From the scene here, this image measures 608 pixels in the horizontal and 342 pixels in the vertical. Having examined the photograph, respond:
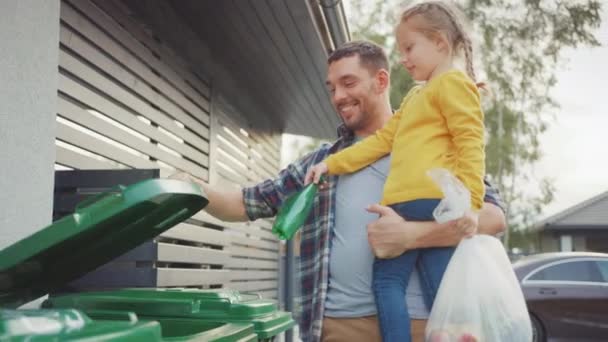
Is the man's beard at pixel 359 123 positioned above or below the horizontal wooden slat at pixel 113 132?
below

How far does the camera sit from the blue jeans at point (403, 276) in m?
2.13

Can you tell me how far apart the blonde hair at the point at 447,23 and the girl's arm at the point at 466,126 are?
6.3 inches

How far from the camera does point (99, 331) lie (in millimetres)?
1193

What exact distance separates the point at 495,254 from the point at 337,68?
0.90 metres

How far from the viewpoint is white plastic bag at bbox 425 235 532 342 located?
1996mm

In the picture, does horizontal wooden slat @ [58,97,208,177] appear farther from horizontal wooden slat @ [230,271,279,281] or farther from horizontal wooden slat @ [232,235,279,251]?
horizontal wooden slat @ [232,235,279,251]

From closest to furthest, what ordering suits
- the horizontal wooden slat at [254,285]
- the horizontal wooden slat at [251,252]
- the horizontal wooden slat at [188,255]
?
the horizontal wooden slat at [188,255] → the horizontal wooden slat at [254,285] → the horizontal wooden slat at [251,252]

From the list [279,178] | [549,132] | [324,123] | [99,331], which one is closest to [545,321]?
[324,123]

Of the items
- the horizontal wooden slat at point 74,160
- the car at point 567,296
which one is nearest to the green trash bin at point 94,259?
the horizontal wooden slat at point 74,160

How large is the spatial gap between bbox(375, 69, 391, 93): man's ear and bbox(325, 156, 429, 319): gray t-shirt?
325 mm

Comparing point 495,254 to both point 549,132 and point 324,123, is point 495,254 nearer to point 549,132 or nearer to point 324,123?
point 324,123

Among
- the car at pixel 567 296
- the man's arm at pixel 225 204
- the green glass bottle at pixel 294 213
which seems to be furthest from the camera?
the car at pixel 567 296

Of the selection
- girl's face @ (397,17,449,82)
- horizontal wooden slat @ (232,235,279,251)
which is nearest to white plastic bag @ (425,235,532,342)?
girl's face @ (397,17,449,82)

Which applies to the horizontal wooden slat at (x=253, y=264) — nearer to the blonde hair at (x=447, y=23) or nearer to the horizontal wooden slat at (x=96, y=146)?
the horizontal wooden slat at (x=96, y=146)
